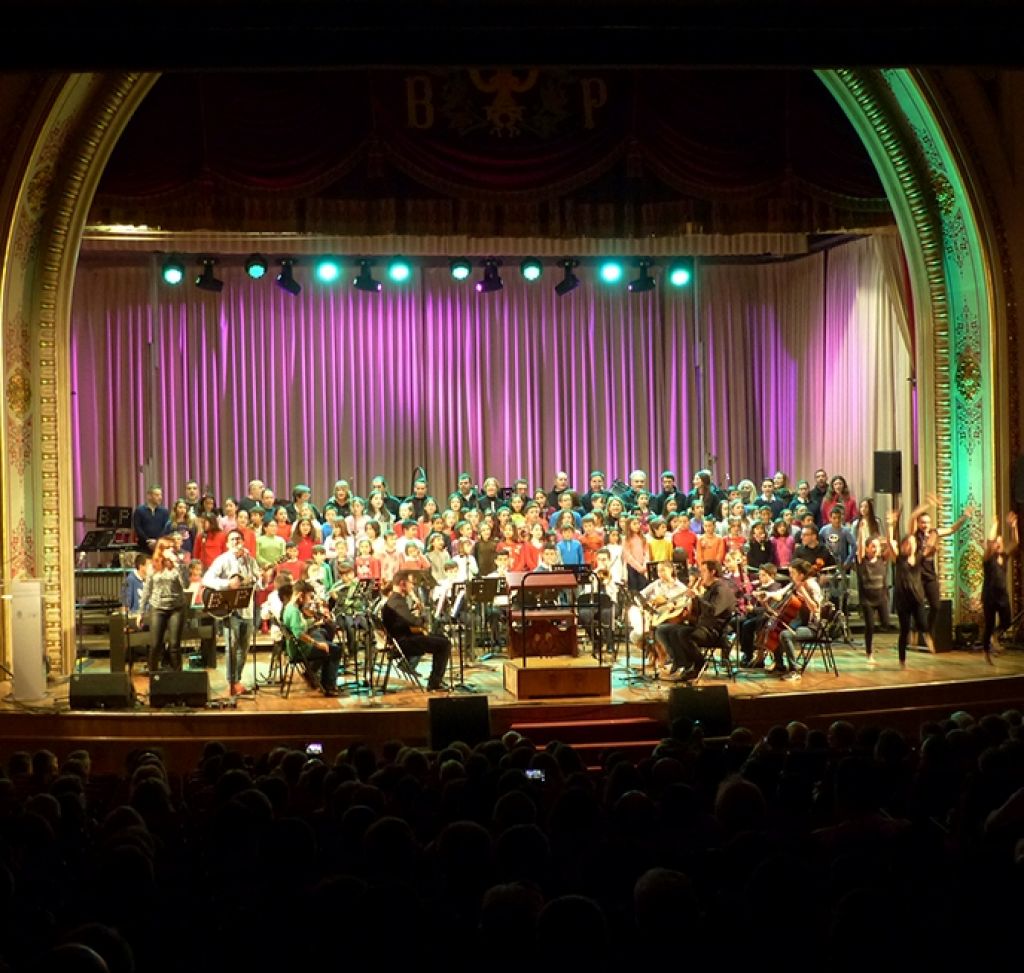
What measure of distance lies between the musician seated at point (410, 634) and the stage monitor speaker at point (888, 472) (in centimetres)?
625

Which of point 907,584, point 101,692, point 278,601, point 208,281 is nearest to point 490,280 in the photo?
point 208,281

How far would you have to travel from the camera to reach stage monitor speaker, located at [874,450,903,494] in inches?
631

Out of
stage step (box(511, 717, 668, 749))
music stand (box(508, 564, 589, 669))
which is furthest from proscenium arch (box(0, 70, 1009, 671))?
stage step (box(511, 717, 668, 749))

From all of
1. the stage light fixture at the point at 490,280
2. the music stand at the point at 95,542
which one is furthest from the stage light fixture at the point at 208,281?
the music stand at the point at 95,542

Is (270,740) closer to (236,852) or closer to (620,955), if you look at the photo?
(236,852)

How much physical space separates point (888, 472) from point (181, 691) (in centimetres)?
859

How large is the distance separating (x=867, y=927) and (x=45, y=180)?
11615 millimetres

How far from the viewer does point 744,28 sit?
5156 millimetres

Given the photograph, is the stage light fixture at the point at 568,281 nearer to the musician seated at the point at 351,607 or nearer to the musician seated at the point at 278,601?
the musician seated at the point at 278,601

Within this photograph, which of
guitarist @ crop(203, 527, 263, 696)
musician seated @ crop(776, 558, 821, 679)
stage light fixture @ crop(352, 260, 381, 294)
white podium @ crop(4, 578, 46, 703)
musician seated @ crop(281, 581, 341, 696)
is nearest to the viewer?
white podium @ crop(4, 578, 46, 703)

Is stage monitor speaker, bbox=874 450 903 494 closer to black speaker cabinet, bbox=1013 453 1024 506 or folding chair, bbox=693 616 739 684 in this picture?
black speaker cabinet, bbox=1013 453 1024 506

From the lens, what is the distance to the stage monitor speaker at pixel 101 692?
11188 mm

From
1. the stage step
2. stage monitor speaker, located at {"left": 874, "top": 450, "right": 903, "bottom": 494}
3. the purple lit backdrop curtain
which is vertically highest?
the purple lit backdrop curtain

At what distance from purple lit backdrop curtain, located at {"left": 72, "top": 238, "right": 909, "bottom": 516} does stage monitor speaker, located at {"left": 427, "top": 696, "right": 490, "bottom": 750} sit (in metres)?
11.7
